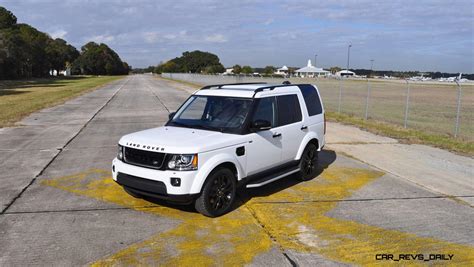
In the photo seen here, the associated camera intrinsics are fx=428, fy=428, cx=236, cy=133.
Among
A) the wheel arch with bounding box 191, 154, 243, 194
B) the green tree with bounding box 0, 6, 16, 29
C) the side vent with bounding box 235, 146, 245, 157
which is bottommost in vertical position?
the wheel arch with bounding box 191, 154, 243, 194

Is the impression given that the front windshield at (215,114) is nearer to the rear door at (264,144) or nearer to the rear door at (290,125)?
the rear door at (264,144)

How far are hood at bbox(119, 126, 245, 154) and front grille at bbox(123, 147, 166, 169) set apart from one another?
0.06 meters

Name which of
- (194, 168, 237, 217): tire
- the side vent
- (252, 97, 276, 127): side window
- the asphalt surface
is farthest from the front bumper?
(252, 97, 276, 127): side window

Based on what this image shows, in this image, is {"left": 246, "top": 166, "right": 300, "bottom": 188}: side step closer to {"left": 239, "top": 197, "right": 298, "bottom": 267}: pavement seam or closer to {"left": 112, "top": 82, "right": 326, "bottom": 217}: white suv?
{"left": 112, "top": 82, "right": 326, "bottom": 217}: white suv

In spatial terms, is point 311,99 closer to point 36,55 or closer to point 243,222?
point 243,222

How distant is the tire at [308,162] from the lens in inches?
291

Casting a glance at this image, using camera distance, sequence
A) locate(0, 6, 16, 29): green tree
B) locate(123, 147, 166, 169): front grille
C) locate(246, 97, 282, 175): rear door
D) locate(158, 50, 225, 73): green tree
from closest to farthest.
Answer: locate(123, 147, 166, 169): front grille, locate(246, 97, 282, 175): rear door, locate(0, 6, 16, 29): green tree, locate(158, 50, 225, 73): green tree

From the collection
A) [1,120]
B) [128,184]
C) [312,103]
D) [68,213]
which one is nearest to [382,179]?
[312,103]

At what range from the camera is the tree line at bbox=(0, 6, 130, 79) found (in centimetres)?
6488

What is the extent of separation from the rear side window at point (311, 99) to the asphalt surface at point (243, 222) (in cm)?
121

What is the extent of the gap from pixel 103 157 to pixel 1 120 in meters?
8.51

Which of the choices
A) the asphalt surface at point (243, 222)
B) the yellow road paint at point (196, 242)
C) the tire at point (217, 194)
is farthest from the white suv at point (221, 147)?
the asphalt surface at point (243, 222)

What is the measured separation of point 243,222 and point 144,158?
150 cm

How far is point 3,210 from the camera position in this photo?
Result: 5703 millimetres
